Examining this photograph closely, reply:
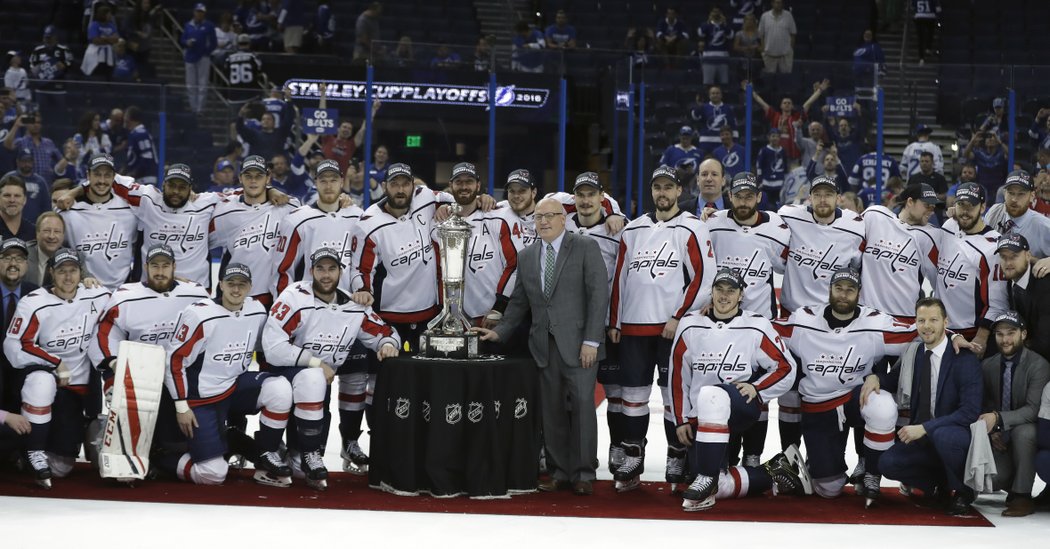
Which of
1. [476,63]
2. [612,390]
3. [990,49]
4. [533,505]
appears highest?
[990,49]

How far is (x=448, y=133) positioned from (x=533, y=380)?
541cm

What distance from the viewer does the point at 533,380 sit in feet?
20.3

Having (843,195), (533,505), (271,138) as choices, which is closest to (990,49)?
(843,195)

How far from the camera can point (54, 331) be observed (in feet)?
20.6

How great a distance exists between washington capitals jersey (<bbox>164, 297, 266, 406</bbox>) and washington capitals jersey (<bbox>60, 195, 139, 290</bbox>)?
0.87 meters

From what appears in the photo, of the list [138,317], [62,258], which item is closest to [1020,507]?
[138,317]

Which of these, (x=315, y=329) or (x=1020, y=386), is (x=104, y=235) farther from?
(x=1020, y=386)

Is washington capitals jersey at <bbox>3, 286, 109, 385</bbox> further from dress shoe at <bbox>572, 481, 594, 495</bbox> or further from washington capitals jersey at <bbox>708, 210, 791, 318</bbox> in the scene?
washington capitals jersey at <bbox>708, 210, 791, 318</bbox>

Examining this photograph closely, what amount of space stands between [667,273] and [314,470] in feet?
6.12

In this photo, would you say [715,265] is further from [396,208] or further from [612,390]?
[396,208]

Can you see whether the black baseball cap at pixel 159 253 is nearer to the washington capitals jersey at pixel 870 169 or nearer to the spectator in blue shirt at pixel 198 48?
the washington capitals jersey at pixel 870 169

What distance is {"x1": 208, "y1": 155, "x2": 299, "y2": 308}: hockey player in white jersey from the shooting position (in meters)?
7.07

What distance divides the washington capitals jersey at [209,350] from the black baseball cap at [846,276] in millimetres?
2694

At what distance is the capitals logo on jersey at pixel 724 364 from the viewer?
6.10m
